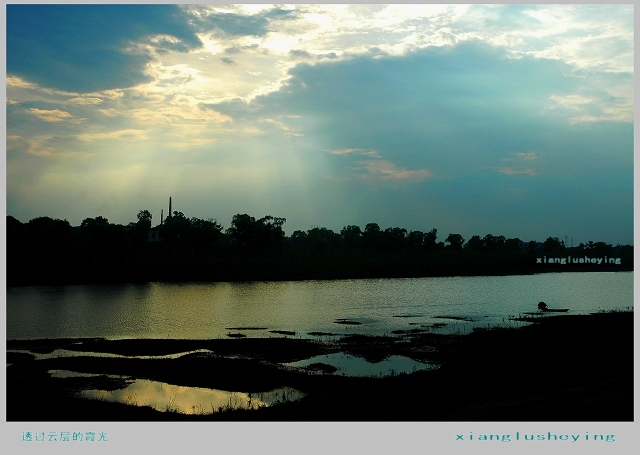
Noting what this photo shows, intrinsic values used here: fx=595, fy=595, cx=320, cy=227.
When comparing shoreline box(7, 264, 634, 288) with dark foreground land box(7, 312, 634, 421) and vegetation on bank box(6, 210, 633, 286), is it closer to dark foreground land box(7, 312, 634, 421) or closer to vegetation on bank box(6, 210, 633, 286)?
vegetation on bank box(6, 210, 633, 286)

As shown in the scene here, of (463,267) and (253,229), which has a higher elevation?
(253,229)

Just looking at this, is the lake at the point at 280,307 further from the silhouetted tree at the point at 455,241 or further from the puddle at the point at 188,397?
the silhouetted tree at the point at 455,241

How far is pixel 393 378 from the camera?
14.2 metres

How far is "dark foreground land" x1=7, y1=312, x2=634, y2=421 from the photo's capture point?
11.1 meters

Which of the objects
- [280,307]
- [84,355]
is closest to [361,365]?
[84,355]

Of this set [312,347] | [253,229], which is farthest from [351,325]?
[253,229]

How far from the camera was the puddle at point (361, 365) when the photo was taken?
15.7 metres

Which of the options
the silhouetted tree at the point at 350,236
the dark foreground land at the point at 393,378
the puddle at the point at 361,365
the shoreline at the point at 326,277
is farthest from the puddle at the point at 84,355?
the silhouetted tree at the point at 350,236

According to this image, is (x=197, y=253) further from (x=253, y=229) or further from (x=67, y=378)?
(x=67, y=378)

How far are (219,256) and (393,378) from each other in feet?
148

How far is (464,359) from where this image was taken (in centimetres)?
1714

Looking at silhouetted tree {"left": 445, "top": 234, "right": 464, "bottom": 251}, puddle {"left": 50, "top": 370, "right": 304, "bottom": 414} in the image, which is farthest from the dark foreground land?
silhouetted tree {"left": 445, "top": 234, "right": 464, "bottom": 251}

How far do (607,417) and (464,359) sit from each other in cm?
698
